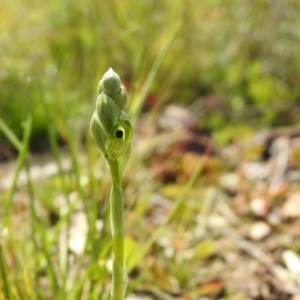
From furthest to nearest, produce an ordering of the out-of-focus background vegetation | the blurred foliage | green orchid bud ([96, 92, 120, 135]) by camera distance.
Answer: the blurred foliage < the out-of-focus background vegetation < green orchid bud ([96, 92, 120, 135])

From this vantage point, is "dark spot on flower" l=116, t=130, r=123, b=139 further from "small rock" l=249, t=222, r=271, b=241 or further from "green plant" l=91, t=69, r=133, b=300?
"small rock" l=249, t=222, r=271, b=241

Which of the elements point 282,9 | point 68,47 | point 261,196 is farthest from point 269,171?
point 68,47

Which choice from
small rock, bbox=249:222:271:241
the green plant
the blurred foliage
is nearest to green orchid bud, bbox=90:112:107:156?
the green plant

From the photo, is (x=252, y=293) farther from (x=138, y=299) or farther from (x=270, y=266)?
(x=138, y=299)

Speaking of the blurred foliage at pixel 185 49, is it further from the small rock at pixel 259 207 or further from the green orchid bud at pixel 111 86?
the green orchid bud at pixel 111 86

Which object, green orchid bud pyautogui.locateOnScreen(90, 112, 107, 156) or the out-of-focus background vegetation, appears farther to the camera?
the out-of-focus background vegetation

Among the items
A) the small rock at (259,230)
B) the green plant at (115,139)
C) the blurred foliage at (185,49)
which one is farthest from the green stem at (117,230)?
the blurred foliage at (185,49)

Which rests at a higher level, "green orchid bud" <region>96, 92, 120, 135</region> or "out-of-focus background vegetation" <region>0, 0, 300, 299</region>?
"out-of-focus background vegetation" <region>0, 0, 300, 299</region>
